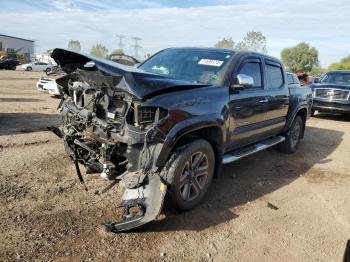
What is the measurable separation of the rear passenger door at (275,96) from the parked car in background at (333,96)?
23.3ft

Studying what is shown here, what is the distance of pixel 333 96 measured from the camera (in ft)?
42.8

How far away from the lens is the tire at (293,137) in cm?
737

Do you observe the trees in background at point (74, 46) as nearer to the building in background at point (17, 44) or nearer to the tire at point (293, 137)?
the tire at point (293, 137)

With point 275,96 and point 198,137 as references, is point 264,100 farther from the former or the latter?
point 198,137

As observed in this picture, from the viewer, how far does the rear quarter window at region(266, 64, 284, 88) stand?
6.05 m

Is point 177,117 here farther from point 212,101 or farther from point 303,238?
point 303,238

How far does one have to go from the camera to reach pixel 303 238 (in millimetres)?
4039

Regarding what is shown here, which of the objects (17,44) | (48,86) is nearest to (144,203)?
(48,86)

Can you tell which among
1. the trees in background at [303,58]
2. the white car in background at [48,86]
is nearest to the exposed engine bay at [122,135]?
the white car in background at [48,86]

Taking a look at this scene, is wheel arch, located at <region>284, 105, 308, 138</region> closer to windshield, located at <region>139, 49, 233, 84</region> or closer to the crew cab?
the crew cab

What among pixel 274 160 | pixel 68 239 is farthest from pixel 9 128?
pixel 274 160

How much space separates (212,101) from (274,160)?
3.16 metres

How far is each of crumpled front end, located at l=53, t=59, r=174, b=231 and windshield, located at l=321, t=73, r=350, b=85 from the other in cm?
1211

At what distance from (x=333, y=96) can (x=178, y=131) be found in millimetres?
10980
